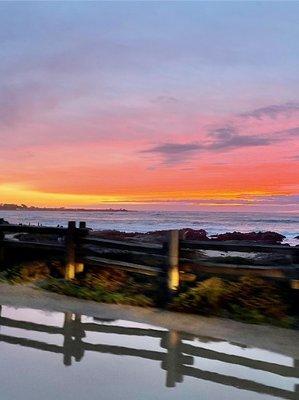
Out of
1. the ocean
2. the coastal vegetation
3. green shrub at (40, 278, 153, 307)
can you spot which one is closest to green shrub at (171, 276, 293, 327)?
the coastal vegetation

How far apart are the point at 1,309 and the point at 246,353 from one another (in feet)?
14.1

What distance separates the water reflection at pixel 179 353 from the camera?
4.77 metres

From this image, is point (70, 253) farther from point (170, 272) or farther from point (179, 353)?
point (179, 353)

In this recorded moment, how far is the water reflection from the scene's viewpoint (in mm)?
4766

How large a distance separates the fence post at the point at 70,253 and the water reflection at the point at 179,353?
3673 millimetres

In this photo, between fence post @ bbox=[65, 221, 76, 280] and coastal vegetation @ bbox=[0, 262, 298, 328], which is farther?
fence post @ bbox=[65, 221, 76, 280]

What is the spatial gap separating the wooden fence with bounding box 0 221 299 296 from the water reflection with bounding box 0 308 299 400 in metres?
2.15

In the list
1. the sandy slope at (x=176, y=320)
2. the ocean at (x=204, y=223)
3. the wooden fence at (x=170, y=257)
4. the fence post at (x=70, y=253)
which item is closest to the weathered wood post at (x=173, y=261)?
the wooden fence at (x=170, y=257)

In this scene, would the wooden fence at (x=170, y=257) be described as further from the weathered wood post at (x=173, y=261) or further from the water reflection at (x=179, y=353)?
the water reflection at (x=179, y=353)

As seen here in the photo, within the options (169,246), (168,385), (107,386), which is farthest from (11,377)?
(169,246)

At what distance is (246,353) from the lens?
5707 mm

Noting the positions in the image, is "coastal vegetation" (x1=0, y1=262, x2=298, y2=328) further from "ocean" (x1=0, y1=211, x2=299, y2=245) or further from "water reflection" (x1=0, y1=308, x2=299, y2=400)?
"ocean" (x1=0, y1=211, x2=299, y2=245)

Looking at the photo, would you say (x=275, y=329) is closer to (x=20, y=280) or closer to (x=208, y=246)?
(x=208, y=246)

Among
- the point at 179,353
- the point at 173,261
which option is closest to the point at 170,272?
the point at 173,261
